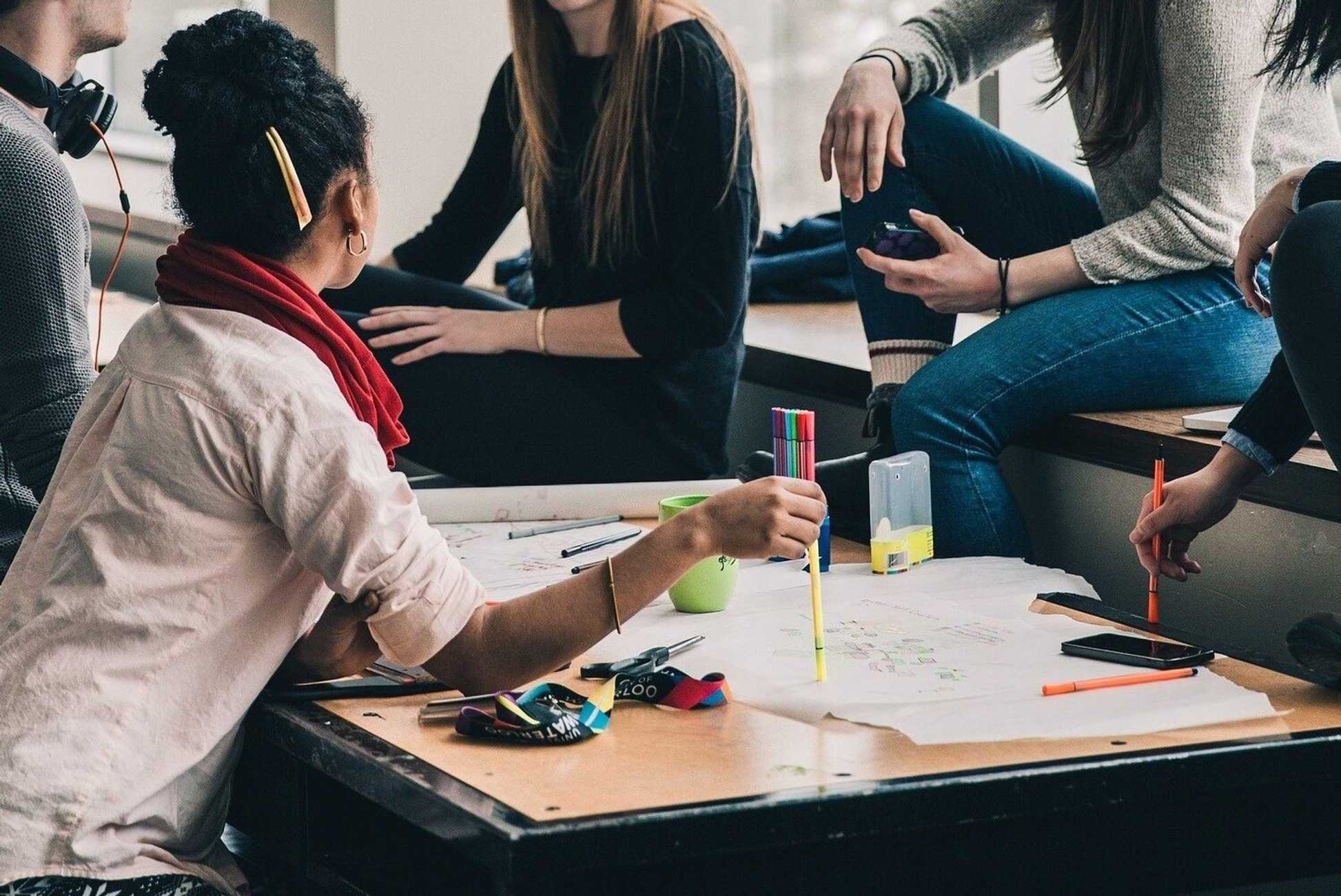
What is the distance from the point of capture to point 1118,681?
1.18 meters

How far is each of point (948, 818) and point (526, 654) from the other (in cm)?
33

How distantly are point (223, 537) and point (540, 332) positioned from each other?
1065 mm

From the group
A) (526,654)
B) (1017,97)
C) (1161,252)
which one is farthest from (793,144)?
(526,654)

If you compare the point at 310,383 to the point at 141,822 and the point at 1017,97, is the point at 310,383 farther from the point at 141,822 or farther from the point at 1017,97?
the point at 1017,97

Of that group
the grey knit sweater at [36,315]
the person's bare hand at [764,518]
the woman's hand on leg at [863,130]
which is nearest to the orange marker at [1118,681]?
the person's bare hand at [764,518]

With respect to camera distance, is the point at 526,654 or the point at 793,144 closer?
the point at 526,654

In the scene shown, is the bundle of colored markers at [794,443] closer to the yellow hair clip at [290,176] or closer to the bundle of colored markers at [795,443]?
the bundle of colored markers at [795,443]

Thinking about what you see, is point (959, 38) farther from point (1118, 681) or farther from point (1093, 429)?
point (1118, 681)

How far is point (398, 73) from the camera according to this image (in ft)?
10.1

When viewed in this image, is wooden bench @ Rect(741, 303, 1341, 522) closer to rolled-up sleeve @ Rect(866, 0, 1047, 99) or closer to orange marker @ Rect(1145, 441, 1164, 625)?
orange marker @ Rect(1145, 441, 1164, 625)

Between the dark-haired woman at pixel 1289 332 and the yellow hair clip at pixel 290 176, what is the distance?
0.76m

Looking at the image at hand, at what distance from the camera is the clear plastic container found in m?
1.57

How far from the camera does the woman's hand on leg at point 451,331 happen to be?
2.16 m

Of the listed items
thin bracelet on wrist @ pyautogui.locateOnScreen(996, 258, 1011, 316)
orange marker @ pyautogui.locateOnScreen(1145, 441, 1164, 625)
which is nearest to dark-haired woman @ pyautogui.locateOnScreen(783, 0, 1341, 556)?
thin bracelet on wrist @ pyautogui.locateOnScreen(996, 258, 1011, 316)
